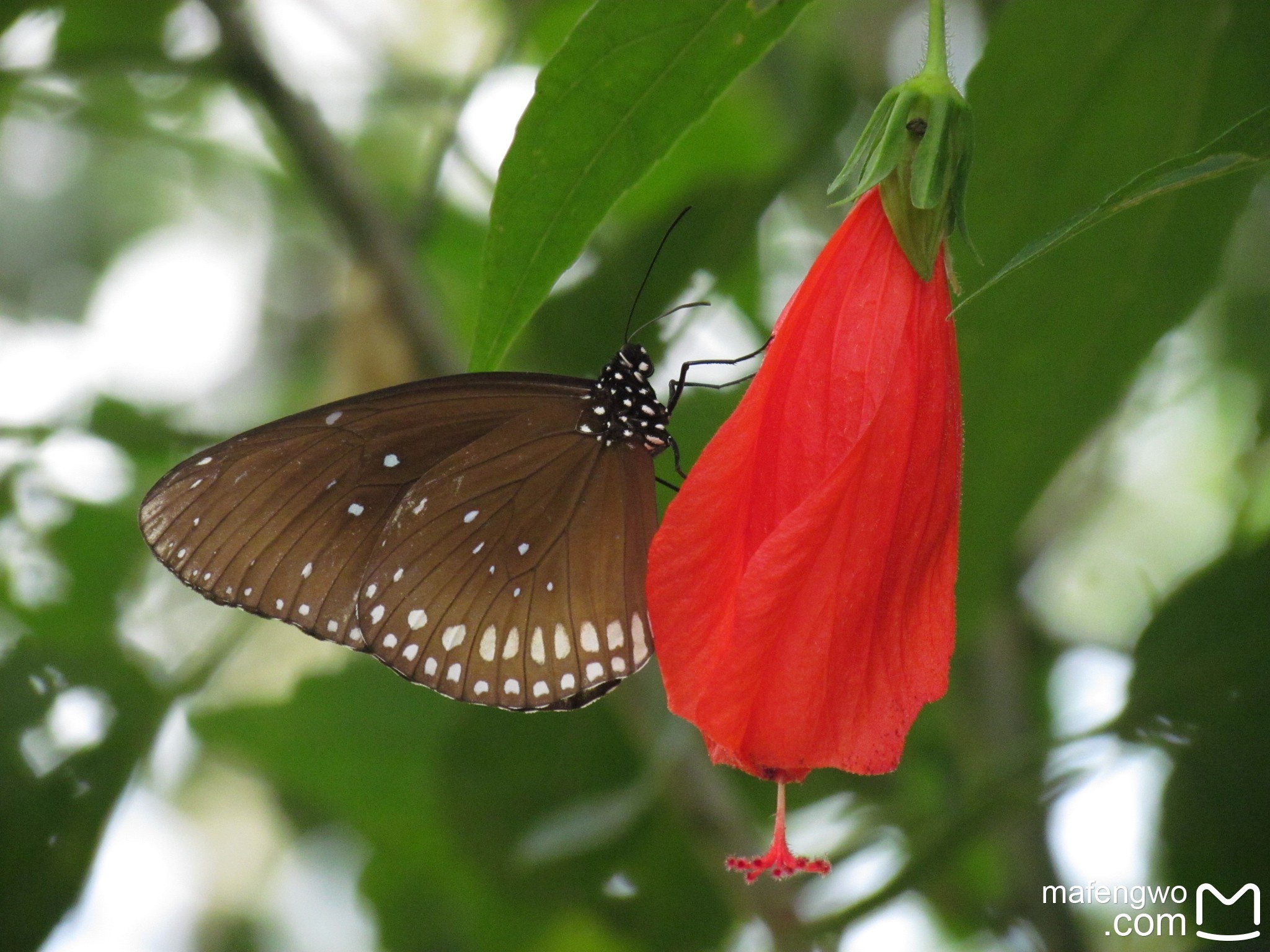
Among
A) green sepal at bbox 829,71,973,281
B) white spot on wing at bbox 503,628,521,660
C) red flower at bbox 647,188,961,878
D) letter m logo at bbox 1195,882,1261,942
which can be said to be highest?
green sepal at bbox 829,71,973,281

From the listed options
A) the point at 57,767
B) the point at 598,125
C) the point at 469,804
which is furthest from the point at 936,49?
the point at 57,767

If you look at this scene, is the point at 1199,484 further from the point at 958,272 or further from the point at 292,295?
the point at 292,295

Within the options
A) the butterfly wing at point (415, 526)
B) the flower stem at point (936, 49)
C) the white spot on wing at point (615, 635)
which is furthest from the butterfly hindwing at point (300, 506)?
the flower stem at point (936, 49)

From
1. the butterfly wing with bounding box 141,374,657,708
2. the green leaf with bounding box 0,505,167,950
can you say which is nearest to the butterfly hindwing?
the butterfly wing with bounding box 141,374,657,708

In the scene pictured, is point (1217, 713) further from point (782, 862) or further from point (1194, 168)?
point (1194, 168)

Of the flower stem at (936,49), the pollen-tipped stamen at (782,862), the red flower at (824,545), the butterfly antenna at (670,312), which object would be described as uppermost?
the butterfly antenna at (670,312)

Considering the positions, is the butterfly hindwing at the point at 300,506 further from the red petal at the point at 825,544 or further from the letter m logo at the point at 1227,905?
the letter m logo at the point at 1227,905

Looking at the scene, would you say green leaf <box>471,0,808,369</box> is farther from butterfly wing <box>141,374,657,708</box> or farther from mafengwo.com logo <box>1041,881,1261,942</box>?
mafengwo.com logo <box>1041,881,1261,942</box>
